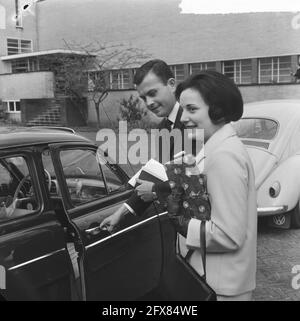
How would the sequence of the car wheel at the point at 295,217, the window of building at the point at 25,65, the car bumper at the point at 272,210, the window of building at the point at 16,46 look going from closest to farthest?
the car bumper at the point at 272,210
the car wheel at the point at 295,217
the window of building at the point at 25,65
the window of building at the point at 16,46

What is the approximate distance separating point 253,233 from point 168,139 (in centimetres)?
77

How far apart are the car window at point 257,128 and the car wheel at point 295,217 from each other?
1032 mm

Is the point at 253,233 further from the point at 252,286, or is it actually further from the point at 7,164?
the point at 7,164

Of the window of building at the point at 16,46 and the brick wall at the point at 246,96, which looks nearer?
the brick wall at the point at 246,96

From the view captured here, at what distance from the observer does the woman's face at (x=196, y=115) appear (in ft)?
5.64

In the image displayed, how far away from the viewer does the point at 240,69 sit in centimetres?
1886

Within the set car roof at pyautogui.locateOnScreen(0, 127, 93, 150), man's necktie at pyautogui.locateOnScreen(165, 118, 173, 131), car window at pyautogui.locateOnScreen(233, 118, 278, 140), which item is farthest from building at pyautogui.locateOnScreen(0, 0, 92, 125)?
man's necktie at pyautogui.locateOnScreen(165, 118, 173, 131)

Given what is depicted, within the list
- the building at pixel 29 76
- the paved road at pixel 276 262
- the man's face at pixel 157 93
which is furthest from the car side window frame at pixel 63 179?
the building at pixel 29 76

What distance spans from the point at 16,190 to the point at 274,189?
3.73 metres

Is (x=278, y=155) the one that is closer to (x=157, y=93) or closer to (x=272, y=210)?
(x=272, y=210)

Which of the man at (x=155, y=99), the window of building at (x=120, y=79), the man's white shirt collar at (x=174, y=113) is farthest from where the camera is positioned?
the window of building at (x=120, y=79)

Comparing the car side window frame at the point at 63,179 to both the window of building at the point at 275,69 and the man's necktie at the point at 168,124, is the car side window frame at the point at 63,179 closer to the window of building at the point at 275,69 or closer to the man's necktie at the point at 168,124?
the man's necktie at the point at 168,124

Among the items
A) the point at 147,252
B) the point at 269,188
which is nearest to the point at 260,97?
the point at 269,188
